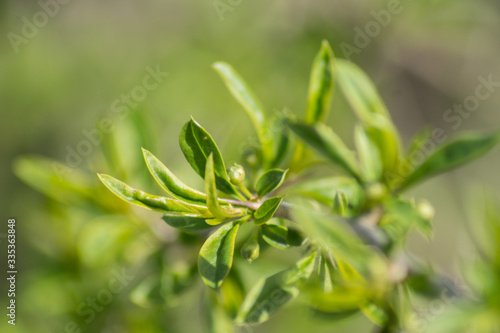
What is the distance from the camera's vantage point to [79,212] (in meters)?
2.33

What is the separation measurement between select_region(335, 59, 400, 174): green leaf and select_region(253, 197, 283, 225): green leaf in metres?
0.58

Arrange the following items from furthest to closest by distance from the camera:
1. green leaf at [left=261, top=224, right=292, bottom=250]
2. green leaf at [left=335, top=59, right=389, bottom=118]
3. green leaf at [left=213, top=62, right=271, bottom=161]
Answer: green leaf at [left=335, top=59, right=389, bottom=118]
green leaf at [left=213, top=62, right=271, bottom=161]
green leaf at [left=261, top=224, right=292, bottom=250]

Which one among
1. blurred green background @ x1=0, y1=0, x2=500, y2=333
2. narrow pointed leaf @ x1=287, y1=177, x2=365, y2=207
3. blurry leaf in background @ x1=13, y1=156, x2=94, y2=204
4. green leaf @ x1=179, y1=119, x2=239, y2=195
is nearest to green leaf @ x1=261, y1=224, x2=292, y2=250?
green leaf @ x1=179, y1=119, x2=239, y2=195

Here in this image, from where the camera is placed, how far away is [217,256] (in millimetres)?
1066

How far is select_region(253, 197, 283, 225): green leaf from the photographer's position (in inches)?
39.7

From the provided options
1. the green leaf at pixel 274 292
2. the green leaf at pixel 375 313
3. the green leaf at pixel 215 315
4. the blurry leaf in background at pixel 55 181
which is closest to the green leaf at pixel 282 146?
the green leaf at pixel 274 292

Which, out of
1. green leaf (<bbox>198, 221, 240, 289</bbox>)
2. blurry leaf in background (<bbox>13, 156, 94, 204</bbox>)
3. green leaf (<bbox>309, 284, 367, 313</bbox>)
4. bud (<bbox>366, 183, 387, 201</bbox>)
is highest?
blurry leaf in background (<bbox>13, 156, 94, 204</bbox>)

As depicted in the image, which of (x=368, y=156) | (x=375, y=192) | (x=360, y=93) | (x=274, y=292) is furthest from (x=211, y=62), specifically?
(x=274, y=292)

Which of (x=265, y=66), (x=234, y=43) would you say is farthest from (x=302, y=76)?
(x=234, y=43)

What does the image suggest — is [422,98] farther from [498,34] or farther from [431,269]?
[431,269]

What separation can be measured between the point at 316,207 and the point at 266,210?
0.36m

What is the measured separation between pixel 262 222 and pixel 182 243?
2.60ft

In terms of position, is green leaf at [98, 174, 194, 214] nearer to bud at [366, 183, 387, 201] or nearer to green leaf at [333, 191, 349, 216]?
green leaf at [333, 191, 349, 216]

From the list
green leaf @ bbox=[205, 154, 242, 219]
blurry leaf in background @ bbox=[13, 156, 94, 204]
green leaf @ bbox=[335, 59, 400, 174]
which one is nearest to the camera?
green leaf @ bbox=[205, 154, 242, 219]
